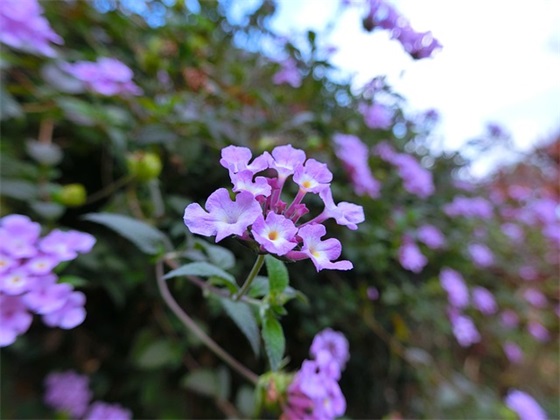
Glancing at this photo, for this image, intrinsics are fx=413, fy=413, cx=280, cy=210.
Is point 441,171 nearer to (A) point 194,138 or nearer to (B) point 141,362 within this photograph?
(A) point 194,138

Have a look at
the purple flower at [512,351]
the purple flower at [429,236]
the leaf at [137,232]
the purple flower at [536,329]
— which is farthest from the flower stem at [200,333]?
the purple flower at [536,329]

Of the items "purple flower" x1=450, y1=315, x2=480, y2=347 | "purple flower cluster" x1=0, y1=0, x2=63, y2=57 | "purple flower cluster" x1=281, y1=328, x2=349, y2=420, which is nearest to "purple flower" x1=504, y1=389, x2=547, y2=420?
"purple flower" x1=450, y1=315, x2=480, y2=347

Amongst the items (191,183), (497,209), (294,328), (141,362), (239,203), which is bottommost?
(141,362)

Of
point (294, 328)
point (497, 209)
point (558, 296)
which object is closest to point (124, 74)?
point (294, 328)

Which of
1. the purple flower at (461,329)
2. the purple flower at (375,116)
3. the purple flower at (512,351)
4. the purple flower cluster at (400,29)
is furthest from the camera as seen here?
the purple flower at (512,351)

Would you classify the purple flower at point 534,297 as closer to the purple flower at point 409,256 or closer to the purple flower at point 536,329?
the purple flower at point 536,329
